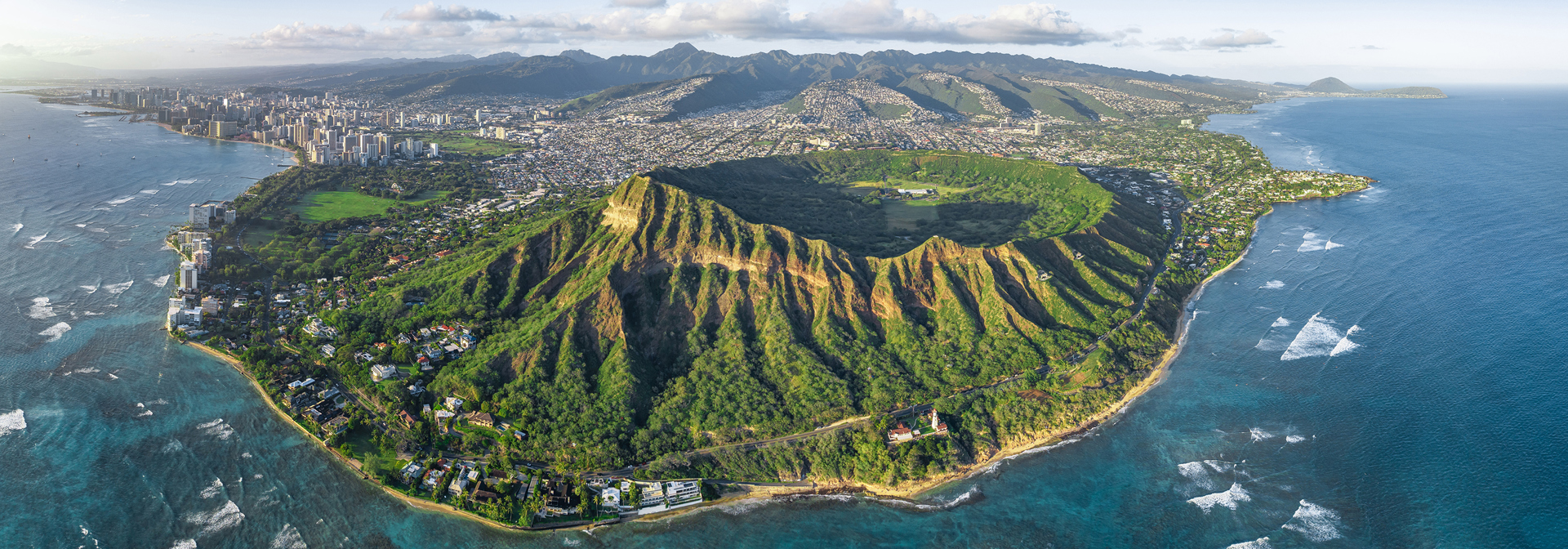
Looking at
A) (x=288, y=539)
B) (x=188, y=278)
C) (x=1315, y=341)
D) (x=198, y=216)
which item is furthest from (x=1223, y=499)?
(x=198, y=216)

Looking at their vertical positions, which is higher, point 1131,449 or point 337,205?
point 337,205

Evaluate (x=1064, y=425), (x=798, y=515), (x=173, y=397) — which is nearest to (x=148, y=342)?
(x=173, y=397)

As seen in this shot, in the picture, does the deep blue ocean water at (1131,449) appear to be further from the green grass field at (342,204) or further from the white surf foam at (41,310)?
the green grass field at (342,204)

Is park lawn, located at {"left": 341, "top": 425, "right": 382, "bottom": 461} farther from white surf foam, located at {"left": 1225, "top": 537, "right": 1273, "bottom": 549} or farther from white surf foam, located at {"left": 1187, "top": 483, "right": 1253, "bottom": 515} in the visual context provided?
white surf foam, located at {"left": 1225, "top": 537, "right": 1273, "bottom": 549}

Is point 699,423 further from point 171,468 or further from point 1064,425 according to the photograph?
point 171,468

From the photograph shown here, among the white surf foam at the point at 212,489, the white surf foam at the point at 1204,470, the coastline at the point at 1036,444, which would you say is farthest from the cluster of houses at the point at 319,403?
the white surf foam at the point at 1204,470

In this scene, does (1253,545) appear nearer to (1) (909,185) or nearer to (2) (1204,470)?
(2) (1204,470)
